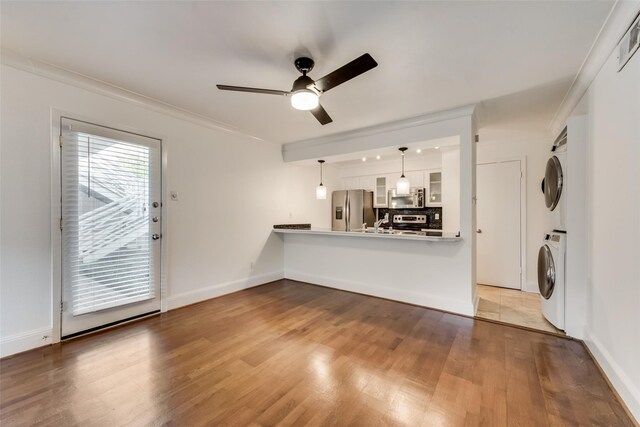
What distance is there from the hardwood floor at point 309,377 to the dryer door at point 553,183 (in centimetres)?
147

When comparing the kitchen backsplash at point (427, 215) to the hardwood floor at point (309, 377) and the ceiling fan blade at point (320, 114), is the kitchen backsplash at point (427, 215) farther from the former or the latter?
the ceiling fan blade at point (320, 114)


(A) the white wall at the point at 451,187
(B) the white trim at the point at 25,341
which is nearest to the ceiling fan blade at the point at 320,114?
(A) the white wall at the point at 451,187

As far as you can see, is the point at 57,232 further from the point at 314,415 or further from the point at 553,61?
the point at 553,61

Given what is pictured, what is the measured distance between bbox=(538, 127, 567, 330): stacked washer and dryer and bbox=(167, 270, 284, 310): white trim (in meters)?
3.86

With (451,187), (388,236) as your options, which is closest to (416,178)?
(451,187)

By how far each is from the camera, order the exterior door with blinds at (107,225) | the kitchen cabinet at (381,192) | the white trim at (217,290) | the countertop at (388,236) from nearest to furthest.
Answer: the exterior door with blinds at (107,225) → the countertop at (388,236) → the white trim at (217,290) → the kitchen cabinet at (381,192)

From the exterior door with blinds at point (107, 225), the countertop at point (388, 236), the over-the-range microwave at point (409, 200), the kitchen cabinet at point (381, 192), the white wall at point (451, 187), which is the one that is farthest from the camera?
the kitchen cabinet at point (381, 192)

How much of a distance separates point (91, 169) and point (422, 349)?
12.1 ft

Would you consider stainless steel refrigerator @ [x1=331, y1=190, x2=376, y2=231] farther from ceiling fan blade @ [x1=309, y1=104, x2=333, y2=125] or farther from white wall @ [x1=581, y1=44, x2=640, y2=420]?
white wall @ [x1=581, y1=44, x2=640, y2=420]

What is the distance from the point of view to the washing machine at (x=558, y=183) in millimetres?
2702

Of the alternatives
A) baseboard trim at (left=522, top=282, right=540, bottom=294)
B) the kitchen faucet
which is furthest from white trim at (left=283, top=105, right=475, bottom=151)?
baseboard trim at (left=522, top=282, right=540, bottom=294)

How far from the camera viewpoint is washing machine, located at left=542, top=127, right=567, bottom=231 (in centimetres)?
270

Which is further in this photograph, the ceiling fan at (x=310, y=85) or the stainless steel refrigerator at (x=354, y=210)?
the stainless steel refrigerator at (x=354, y=210)

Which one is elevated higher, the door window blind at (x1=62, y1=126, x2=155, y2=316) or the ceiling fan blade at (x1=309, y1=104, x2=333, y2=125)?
the ceiling fan blade at (x1=309, y1=104, x2=333, y2=125)
